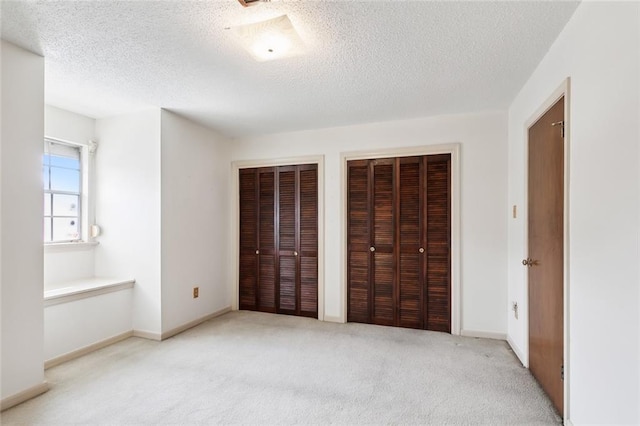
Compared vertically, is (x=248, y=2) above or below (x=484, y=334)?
above

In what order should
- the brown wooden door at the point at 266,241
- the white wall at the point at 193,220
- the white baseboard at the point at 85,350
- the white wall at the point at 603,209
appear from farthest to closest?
the brown wooden door at the point at 266,241 → the white wall at the point at 193,220 → the white baseboard at the point at 85,350 → the white wall at the point at 603,209

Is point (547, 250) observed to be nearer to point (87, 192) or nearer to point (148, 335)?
point (148, 335)

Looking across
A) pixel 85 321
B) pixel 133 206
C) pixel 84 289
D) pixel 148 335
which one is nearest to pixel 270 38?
pixel 133 206

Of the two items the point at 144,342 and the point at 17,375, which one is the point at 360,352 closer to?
the point at 144,342

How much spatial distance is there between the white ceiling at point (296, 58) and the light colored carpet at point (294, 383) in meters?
2.33

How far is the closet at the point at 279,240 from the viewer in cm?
390

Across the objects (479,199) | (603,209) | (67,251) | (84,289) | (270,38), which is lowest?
(84,289)

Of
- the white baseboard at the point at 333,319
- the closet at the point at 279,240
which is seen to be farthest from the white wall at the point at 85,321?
the white baseboard at the point at 333,319

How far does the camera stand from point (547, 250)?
210 centimetres

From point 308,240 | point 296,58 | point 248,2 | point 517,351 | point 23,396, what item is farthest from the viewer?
point 308,240

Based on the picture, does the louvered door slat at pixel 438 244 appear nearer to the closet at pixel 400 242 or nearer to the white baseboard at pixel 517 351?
the closet at pixel 400 242

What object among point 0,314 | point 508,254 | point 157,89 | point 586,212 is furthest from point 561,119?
point 0,314

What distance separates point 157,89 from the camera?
269 centimetres

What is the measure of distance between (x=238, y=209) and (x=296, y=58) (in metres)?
2.51
